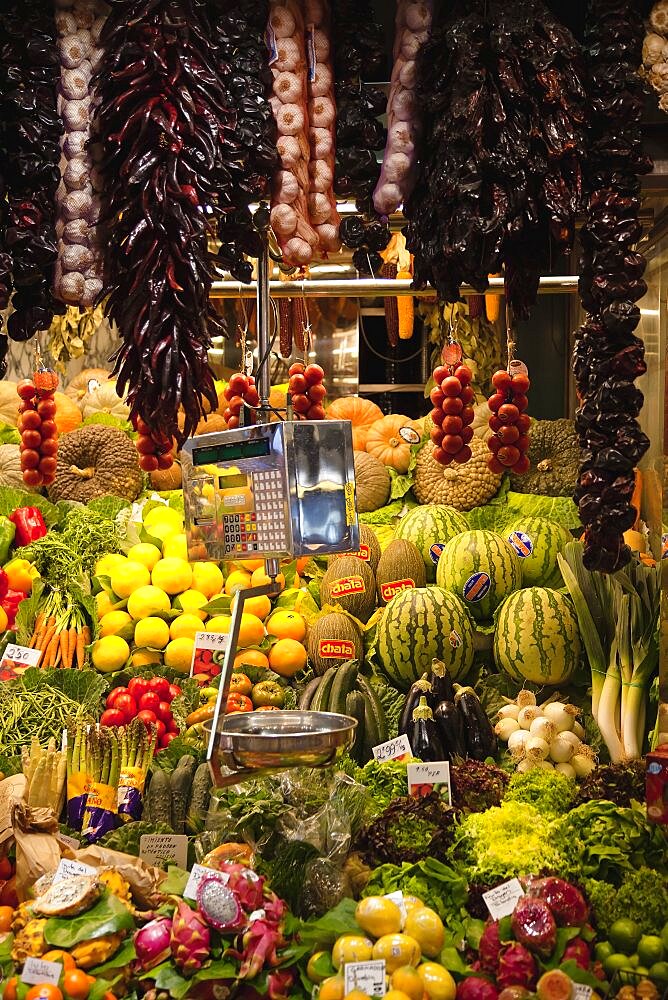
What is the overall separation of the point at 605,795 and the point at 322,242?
206 cm

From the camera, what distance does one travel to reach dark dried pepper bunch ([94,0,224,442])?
2838 millimetres

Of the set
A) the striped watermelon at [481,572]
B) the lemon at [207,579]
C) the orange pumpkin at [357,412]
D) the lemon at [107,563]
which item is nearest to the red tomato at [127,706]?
the lemon at [207,579]

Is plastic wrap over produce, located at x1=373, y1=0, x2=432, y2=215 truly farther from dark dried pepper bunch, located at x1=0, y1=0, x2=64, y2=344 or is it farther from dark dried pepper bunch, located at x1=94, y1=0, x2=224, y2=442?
dark dried pepper bunch, located at x1=0, y1=0, x2=64, y2=344

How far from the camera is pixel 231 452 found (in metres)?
2.93

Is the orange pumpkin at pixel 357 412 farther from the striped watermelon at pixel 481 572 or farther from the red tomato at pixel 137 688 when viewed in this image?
the red tomato at pixel 137 688

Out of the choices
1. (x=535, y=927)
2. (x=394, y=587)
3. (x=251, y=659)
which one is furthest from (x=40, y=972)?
(x=394, y=587)

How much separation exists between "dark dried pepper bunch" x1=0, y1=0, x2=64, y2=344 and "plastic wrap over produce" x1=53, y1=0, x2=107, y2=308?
29 millimetres

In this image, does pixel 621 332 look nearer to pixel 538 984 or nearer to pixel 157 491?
pixel 538 984

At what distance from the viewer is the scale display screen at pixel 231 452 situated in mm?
2852

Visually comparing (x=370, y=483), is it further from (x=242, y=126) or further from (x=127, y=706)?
(x=242, y=126)

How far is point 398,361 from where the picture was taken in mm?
8789

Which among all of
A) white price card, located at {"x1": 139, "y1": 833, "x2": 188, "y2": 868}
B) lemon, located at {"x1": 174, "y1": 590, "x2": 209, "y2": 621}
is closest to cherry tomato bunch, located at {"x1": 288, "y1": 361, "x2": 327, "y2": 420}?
lemon, located at {"x1": 174, "y1": 590, "x2": 209, "y2": 621}

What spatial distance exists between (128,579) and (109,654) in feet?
1.37

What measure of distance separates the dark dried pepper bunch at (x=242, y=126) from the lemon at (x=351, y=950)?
1920 millimetres
